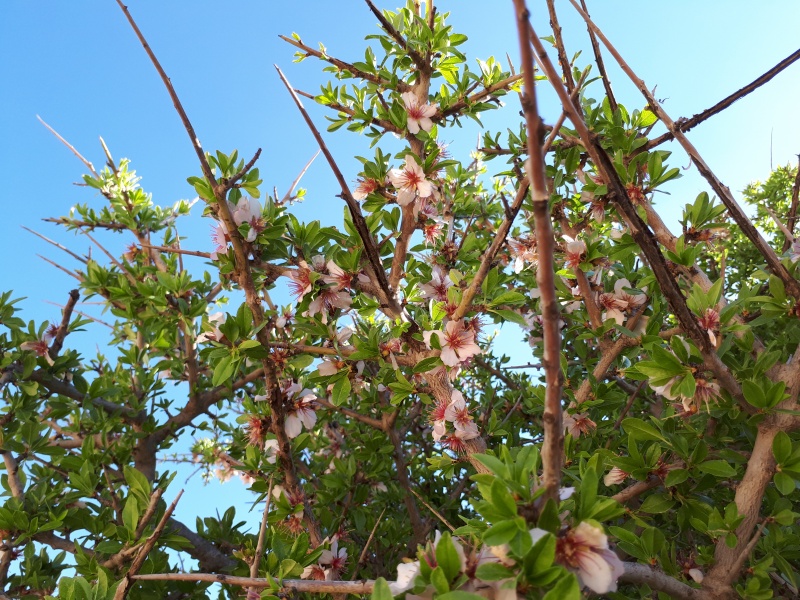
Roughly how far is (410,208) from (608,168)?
1060mm

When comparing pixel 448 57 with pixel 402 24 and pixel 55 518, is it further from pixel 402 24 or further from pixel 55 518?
pixel 55 518

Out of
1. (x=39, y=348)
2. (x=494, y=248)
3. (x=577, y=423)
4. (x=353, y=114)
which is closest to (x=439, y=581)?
(x=494, y=248)

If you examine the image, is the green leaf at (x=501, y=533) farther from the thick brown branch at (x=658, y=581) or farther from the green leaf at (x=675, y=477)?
the green leaf at (x=675, y=477)

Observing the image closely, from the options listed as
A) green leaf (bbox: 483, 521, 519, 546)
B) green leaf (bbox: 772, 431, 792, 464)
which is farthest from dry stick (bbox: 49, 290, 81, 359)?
green leaf (bbox: 772, 431, 792, 464)

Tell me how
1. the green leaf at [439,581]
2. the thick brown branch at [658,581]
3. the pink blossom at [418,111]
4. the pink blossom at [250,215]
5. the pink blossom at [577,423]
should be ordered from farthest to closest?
1. the pink blossom at [418,111]
2. the pink blossom at [577,423]
3. the pink blossom at [250,215]
4. the thick brown branch at [658,581]
5. the green leaf at [439,581]

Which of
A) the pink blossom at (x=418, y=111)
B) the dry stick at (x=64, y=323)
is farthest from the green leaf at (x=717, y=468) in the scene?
the dry stick at (x=64, y=323)

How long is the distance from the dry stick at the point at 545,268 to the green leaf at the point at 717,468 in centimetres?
86

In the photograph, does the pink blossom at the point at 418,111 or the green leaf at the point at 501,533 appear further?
the pink blossom at the point at 418,111

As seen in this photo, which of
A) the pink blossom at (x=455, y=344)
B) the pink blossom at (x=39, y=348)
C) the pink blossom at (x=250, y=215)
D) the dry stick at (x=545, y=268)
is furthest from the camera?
the pink blossom at (x=39, y=348)

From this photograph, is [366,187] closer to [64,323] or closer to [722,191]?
[722,191]

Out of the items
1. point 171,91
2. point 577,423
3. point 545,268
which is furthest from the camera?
point 577,423

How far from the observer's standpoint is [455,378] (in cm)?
199

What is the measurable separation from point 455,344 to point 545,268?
0.94 m

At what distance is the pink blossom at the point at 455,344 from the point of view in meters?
1.58
